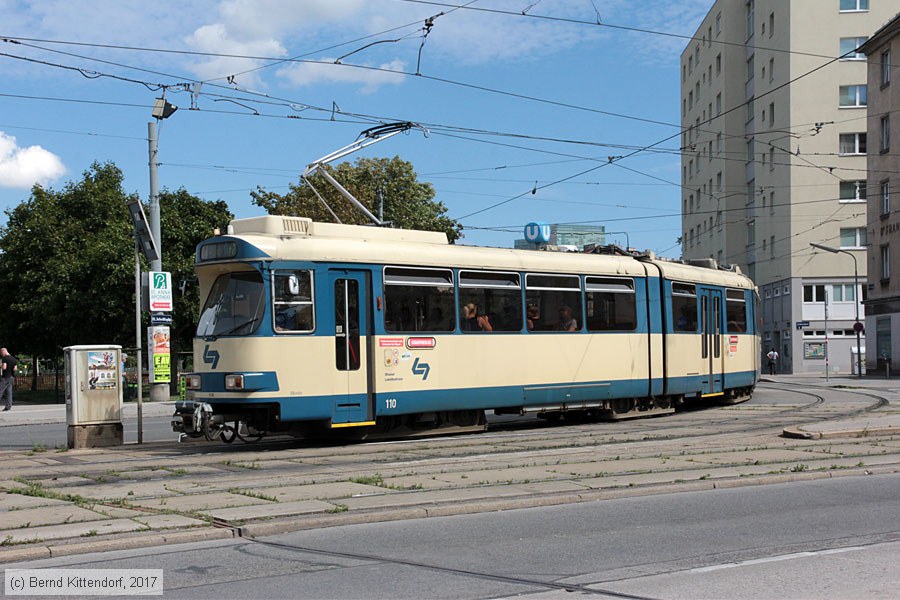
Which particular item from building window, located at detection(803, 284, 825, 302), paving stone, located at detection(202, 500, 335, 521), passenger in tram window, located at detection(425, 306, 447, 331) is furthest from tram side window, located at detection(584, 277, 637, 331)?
building window, located at detection(803, 284, 825, 302)

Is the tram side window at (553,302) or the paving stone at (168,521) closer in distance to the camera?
the paving stone at (168,521)

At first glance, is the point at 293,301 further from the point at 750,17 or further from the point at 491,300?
the point at 750,17

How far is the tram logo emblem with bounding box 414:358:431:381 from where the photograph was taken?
15.3 metres

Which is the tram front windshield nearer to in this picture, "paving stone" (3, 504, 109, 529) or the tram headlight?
the tram headlight

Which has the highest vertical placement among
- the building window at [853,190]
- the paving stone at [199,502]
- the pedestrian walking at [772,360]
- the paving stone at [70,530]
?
the building window at [853,190]

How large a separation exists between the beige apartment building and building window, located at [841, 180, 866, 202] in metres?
7.63

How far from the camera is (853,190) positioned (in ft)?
191

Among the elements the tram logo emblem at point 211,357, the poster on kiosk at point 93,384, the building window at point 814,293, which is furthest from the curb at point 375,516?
the building window at point 814,293

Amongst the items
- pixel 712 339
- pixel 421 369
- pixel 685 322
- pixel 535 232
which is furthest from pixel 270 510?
pixel 535 232

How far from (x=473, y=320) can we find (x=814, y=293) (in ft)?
158

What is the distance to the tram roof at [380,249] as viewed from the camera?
14297 millimetres

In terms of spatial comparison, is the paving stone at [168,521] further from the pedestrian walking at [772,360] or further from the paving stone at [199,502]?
the pedestrian walking at [772,360]

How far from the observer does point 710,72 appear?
74188 millimetres

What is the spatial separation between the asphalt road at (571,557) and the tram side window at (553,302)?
25.4 ft
